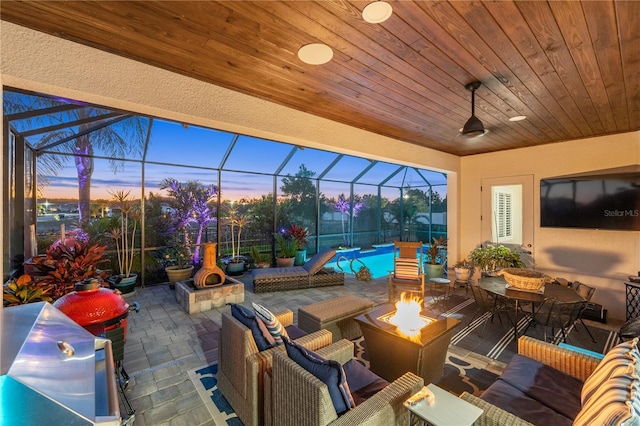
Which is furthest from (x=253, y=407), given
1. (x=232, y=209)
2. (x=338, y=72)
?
(x=232, y=209)

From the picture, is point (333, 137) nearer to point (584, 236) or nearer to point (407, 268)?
point (407, 268)

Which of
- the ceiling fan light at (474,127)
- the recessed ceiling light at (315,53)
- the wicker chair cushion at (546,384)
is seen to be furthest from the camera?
the ceiling fan light at (474,127)

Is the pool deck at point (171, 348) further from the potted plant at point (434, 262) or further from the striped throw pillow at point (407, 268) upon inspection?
the potted plant at point (434, 262)

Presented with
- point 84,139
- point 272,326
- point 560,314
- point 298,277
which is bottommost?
point 298,277

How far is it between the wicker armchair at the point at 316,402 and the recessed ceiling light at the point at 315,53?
84.3 inches

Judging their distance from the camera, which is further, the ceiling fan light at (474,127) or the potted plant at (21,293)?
the ceiling fan light at (474,127)

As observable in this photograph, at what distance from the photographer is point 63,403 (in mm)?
892

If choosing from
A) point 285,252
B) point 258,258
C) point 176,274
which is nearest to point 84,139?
point 176,274

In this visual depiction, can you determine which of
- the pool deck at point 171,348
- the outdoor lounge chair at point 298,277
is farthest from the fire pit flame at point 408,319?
the outdoor lounge chair at point 298,277

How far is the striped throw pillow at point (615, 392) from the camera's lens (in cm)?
106

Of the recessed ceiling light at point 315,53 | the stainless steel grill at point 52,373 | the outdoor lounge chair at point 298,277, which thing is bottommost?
the outdoor lounge chair at point 298,277

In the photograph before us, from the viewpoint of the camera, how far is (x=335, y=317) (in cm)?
302

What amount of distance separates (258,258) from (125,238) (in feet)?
9.45

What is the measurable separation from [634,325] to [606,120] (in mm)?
2752
